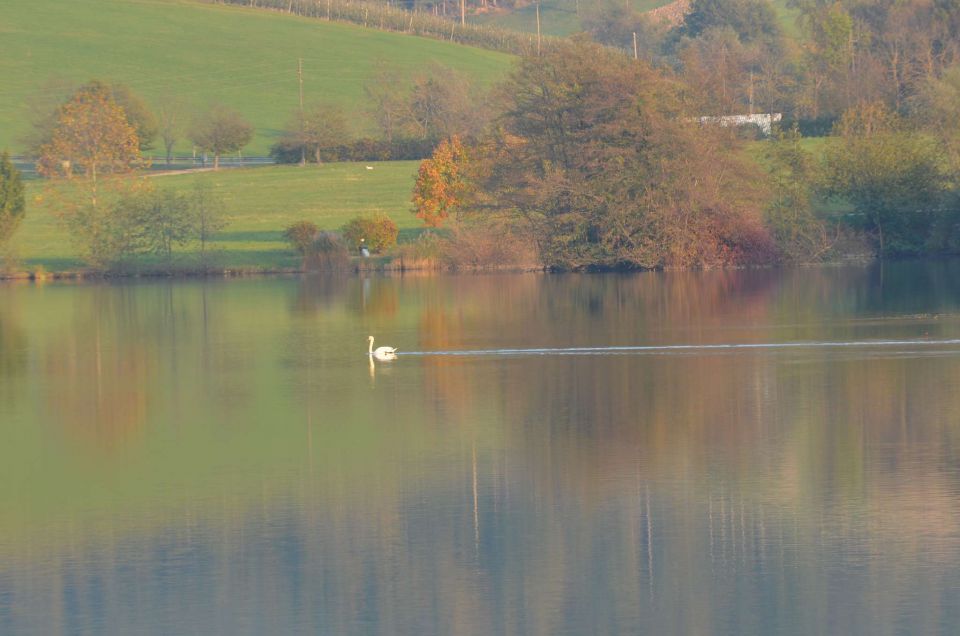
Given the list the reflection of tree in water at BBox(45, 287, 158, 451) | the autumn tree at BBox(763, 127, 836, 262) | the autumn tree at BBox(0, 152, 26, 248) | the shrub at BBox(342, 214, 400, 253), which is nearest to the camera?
the reflection of tree in water at BBox(45, 287, 158, 451)

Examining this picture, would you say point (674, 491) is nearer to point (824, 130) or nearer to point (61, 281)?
point (61, 281)

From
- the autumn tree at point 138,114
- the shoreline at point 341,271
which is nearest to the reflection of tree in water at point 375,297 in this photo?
the shoreline at point 341,271

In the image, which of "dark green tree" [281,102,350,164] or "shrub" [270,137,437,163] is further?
"dark green tree" [281,102,350,164]

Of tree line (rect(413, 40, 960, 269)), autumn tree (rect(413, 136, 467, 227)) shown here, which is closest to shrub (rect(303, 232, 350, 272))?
tree line (rect(413, 40, 960, 269))

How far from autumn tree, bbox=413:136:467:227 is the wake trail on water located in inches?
1301

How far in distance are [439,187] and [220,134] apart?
112 feet

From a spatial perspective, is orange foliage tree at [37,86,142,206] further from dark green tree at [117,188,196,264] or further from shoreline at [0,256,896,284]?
shoreline at [0,256,896,284]

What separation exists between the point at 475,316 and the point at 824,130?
169 ft

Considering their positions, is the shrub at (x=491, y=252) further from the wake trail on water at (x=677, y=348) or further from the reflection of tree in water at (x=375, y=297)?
the wake trail on water at (x=677, y=348)

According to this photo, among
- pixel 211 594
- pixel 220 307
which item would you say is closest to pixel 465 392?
pixel 211 594

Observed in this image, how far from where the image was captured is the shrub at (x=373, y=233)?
56438 mm

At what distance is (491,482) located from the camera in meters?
14.8

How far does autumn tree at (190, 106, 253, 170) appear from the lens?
90375mm

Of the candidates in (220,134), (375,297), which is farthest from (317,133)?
(375,297)
